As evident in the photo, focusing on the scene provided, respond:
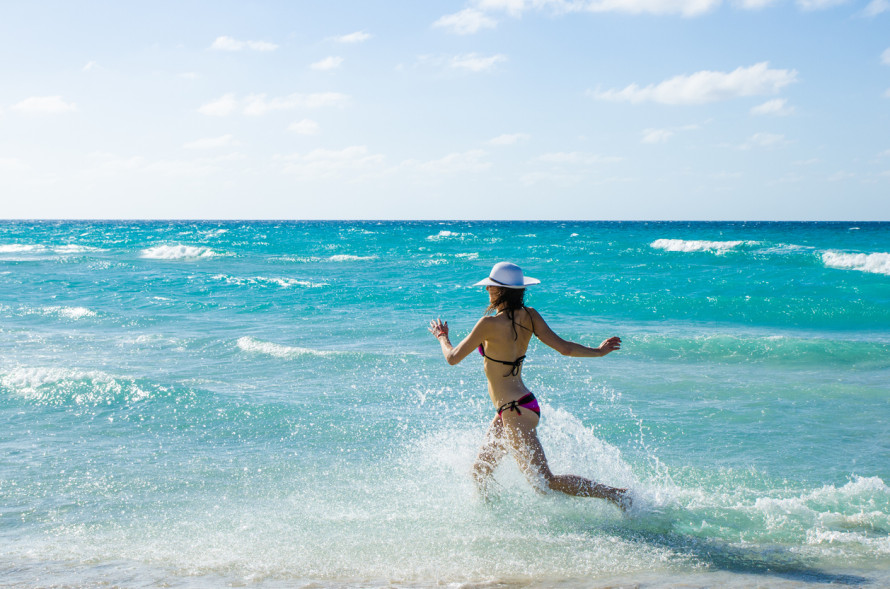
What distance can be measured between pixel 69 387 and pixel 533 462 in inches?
242

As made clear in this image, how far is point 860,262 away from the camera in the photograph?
27.0 m

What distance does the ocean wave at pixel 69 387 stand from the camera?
25.9ft

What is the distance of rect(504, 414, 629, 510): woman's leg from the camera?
186 inches

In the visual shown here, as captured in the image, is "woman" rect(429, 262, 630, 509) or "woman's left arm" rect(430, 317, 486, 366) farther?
"woman" rect(429, 262, 630, 509)

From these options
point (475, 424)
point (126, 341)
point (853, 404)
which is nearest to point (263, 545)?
point (475, 424)

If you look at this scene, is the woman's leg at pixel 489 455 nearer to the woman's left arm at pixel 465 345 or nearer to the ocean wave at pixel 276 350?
the woman's left arm at pixel 465 345

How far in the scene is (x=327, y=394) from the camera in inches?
331

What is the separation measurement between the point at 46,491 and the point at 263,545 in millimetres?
2065

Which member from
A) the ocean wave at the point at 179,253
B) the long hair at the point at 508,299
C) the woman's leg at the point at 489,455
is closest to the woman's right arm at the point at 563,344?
the long hair at the point at 508,299

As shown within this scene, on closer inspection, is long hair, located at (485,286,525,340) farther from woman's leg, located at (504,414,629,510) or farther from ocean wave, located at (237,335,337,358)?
ocean wave, located at (237,335,337,358)

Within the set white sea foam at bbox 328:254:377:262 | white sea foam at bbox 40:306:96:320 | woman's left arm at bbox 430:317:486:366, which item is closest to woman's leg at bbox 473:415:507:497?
woman's left arm at bbox 430:317:486:366

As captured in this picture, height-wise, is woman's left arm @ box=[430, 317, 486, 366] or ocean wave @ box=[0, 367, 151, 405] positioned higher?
woman's left arm @ box=[430, 317, 486, 366]

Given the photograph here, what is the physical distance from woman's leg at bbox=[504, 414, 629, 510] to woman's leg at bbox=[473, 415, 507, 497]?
0.26ft

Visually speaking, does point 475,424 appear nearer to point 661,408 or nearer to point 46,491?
point 661,408
